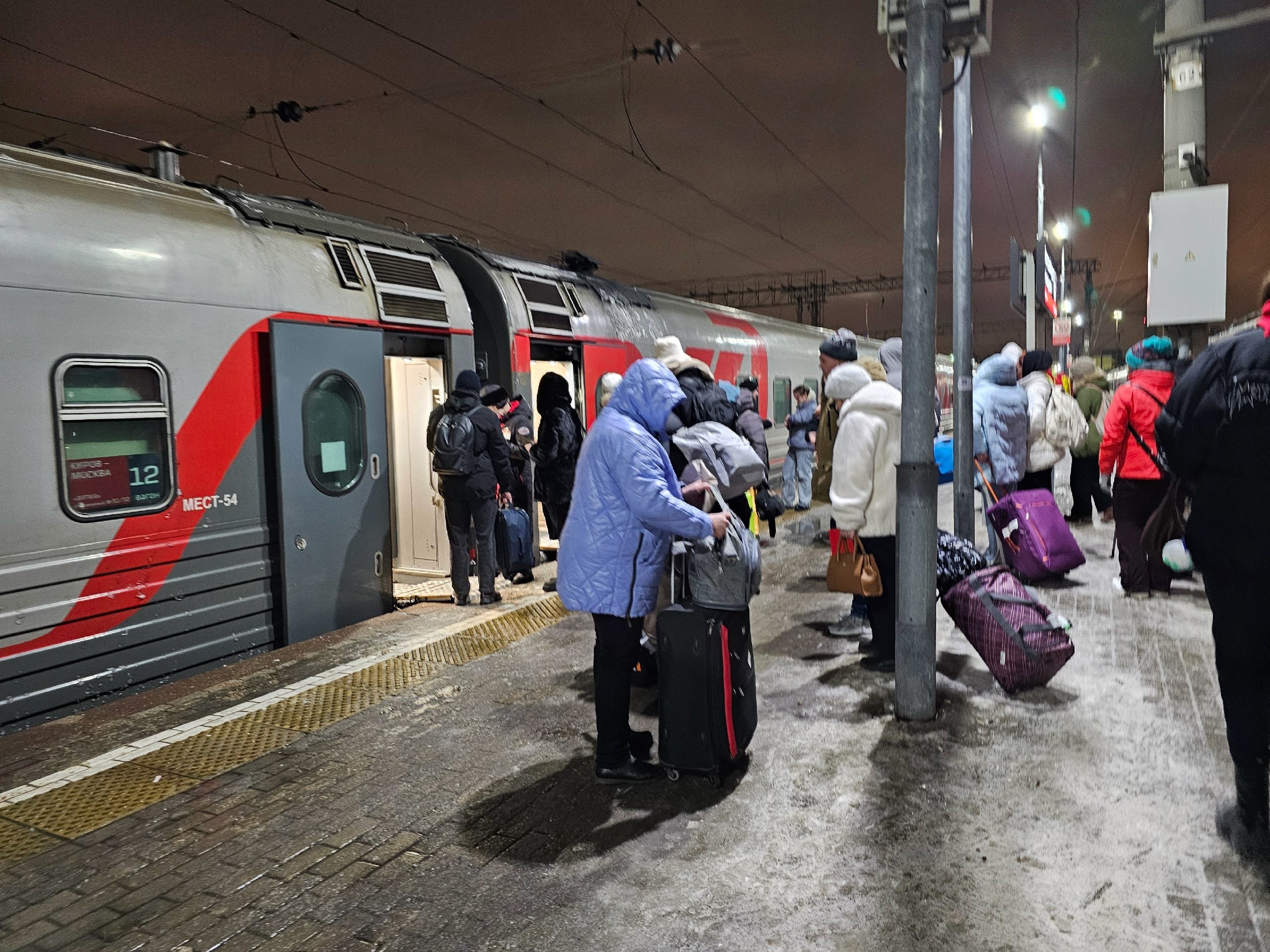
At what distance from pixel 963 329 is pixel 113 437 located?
600 cm

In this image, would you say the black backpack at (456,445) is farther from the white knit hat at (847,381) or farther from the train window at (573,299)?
the white knit hat at (847,381)

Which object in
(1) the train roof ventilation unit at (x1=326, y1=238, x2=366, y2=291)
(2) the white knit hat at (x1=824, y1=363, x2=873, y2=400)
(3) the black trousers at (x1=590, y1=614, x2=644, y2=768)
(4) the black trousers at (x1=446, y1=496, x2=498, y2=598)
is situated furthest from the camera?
(4) the black trousers at (x1=446, y1=496, x2=498, y2=598)

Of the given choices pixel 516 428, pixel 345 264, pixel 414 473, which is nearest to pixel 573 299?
pixel 516 428

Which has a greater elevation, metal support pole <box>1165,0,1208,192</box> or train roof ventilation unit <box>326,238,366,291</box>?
metal support pole <box>1165,0,1208,192</box>

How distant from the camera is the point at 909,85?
414 cm

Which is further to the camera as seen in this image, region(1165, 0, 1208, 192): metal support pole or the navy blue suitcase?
the navy blue suitcase

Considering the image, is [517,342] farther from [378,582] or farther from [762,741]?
[762,741]

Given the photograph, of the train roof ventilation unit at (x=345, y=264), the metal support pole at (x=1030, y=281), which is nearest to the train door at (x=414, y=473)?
the train roof ventilation unit at (x=345, y=264)

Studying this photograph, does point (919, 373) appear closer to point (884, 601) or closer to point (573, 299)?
point (884, 601)

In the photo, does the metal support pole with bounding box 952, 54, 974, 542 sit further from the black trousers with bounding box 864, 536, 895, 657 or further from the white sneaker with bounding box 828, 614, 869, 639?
the black trousers with bounding box 864, 536, 895, 657

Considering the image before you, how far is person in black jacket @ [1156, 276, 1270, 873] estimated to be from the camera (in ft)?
9.55

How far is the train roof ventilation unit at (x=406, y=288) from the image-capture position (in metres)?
6.47

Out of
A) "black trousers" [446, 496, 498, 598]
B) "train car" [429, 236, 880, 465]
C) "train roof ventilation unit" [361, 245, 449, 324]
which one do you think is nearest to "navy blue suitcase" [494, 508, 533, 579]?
"black trousers" [446, 496, 498, 598]

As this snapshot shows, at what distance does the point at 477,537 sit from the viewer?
6.93m
